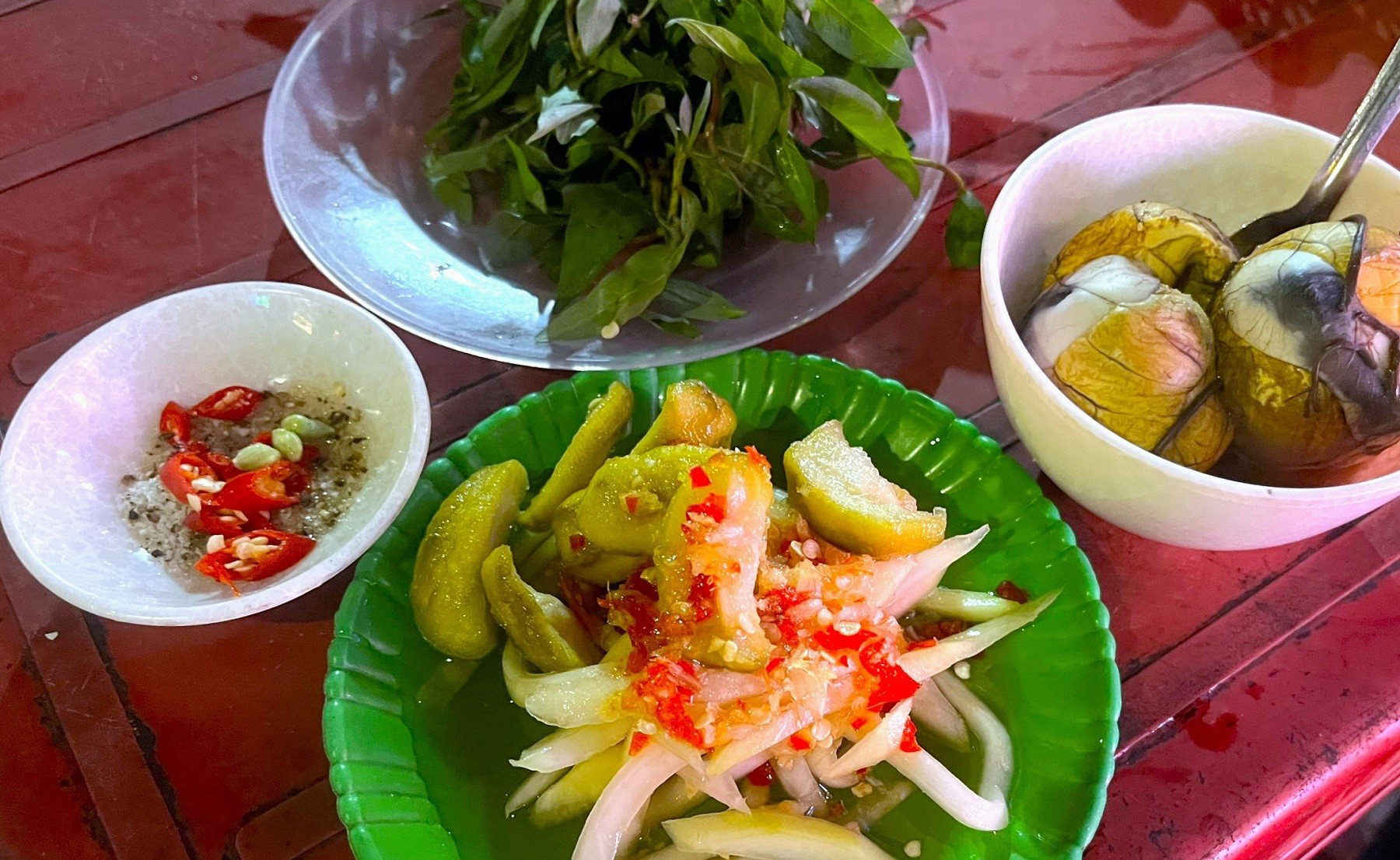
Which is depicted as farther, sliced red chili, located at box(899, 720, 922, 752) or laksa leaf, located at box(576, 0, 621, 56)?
laksa leaf, located at box(576, 0, 621, 56)

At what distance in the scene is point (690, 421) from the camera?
2.43ft

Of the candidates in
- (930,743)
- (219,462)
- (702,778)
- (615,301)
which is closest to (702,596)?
(702,778)

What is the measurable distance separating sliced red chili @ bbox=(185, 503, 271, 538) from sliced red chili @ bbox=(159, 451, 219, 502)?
0.05 feet

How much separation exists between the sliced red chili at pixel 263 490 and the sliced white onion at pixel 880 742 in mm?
522

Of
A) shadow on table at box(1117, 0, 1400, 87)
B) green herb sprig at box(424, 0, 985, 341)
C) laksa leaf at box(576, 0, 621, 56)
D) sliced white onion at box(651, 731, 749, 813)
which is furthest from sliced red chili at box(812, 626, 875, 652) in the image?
shadow on table at box(1117, 0, 1400, 87)

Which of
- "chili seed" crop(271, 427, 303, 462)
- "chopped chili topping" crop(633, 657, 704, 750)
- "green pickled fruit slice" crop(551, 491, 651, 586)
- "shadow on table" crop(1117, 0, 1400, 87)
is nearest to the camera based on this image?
"chopped chili topping" crop(633, 657, 704, 750)

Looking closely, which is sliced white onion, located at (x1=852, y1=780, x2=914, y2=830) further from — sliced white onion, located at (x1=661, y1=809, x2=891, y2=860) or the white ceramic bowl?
the white ceramic bowl

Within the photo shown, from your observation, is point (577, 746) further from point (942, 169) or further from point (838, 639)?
point (942, 169)

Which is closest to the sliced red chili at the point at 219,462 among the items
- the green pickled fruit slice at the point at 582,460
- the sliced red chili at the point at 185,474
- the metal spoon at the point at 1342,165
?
the sliced red chili at the point at 185,474

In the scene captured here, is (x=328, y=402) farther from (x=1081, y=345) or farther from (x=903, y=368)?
(x=1081, y=345)

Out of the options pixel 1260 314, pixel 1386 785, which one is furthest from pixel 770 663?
pixel 1386 785

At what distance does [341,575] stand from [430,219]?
39 cm

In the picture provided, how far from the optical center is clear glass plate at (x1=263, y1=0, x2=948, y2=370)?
2.91 feet

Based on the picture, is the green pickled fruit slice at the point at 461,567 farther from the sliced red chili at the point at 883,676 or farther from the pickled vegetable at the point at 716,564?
the sliced red chili at the point at 883,676
